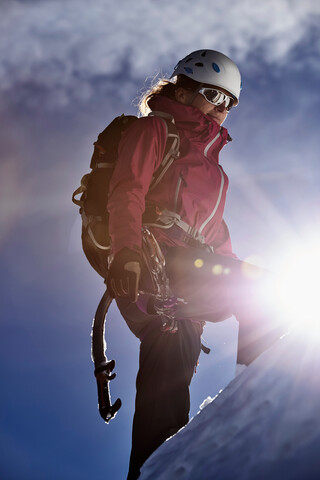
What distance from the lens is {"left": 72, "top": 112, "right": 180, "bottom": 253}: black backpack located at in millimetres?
3852

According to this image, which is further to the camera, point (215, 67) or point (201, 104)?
point (215, 67)

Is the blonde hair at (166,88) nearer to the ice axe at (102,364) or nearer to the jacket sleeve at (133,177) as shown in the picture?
the jacket sleeve at (133,177)

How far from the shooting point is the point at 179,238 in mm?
3838

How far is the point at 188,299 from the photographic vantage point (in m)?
3.66

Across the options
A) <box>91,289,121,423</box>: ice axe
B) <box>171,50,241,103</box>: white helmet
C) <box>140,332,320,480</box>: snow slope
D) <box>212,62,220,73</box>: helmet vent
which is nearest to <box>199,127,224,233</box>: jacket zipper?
<box>171,50,241,103</box>: white helmet

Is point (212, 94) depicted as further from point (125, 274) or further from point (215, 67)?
point (125, 274)

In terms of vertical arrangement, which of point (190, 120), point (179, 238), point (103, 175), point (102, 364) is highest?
point (190, 120)

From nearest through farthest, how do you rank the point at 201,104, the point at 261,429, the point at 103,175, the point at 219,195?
the point at 261,429, the point at 103,175, the point at 219,195, the point at 201,104

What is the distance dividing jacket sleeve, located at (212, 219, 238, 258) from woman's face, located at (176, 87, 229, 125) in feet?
3.84

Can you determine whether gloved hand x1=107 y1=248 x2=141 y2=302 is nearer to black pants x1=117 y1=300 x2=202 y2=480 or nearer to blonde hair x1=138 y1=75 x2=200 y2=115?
black pants x1=117 y1=300 x2=202 y2=480

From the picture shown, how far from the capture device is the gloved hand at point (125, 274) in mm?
3170

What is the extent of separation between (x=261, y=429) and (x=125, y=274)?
160 centimetres

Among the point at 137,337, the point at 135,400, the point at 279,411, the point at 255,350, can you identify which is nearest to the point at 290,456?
the point at 279,411

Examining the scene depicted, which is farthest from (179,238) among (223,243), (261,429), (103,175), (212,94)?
(261,429)
